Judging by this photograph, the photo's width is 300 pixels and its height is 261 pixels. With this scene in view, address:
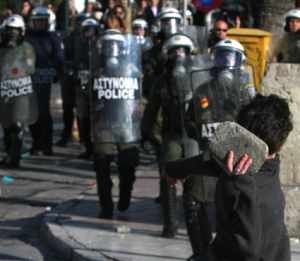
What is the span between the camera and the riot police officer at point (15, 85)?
587 inches

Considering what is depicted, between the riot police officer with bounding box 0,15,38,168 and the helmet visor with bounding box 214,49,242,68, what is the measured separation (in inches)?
241

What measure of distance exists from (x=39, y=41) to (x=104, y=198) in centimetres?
559

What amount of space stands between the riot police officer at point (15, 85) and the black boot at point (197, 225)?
6713 mm

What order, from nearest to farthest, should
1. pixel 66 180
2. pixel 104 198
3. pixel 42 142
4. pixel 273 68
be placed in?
1. pixel 273 68
2. pixel 104 198
3. pixel 66 180
4. pixel 42 142

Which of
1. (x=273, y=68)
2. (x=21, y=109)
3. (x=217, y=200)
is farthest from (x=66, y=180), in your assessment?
(x=217, y=200)

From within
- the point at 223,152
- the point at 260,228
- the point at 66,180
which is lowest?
the point at 66,180

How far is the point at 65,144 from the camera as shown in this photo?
1722 centimetres

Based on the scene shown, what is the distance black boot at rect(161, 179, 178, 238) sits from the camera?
9.59 metres

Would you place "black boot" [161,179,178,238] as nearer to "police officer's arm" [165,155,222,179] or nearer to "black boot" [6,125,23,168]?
"police officer's arm" [165,155,222,179]

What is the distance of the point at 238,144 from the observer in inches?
175

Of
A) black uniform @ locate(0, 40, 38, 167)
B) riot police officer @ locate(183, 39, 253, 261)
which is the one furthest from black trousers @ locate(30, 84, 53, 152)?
riot police officer @ locate(183, 39, 253, 261)

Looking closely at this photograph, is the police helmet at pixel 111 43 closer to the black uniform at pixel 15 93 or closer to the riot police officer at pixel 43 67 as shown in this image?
the black uniform at pixel 15 93

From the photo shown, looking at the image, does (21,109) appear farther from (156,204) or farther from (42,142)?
(156,204)

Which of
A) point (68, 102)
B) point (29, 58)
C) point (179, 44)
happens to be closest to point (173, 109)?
point (179, 44)
